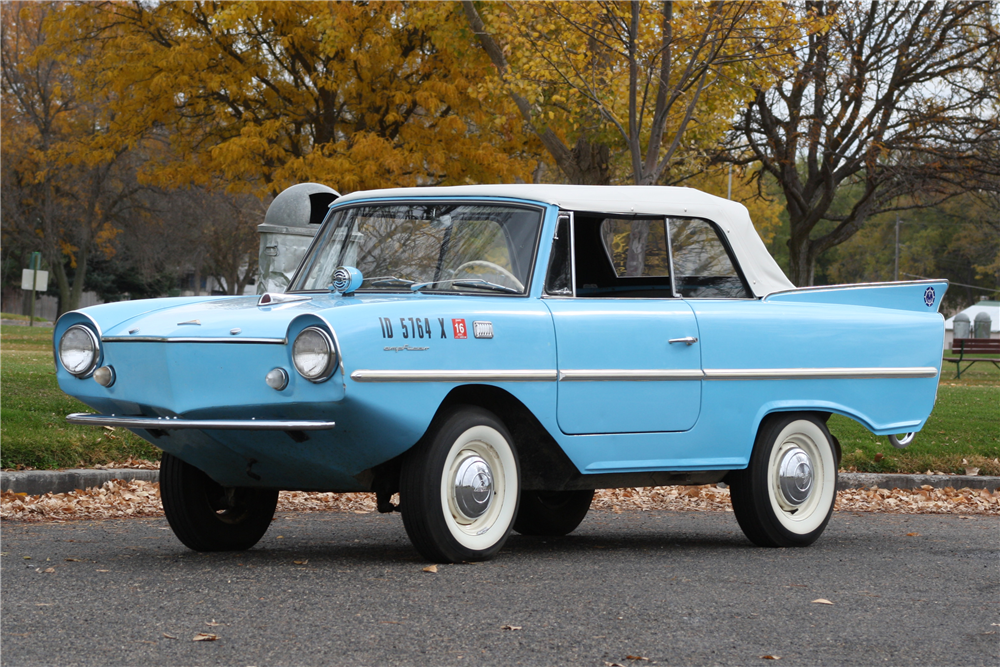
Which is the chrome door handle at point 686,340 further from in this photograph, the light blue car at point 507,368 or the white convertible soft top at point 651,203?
the white convertible soft top at point 651,203

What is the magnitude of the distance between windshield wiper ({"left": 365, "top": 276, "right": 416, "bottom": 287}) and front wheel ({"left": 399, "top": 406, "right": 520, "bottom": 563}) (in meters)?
0.89

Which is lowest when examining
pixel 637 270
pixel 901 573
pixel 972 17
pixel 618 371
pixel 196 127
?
pixel 901 573

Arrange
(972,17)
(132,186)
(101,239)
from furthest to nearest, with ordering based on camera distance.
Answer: (101,239)
(132,186)
(972,17)

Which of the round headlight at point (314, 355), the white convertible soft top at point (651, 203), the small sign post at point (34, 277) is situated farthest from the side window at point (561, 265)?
the small sign post at point (34, 277)

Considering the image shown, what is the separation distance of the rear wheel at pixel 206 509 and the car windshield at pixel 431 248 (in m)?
1.12

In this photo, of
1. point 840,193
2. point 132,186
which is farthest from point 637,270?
point 840,193

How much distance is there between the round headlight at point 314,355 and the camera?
5.20 meters

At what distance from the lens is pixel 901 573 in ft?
20.0

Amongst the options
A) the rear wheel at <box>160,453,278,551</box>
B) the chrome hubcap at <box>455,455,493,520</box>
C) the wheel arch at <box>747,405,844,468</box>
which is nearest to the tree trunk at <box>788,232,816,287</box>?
the wheel arch at <box>747,405,844,468</box>

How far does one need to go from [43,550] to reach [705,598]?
11.2ft

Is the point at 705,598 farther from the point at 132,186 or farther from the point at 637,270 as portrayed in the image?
the point at 132,186

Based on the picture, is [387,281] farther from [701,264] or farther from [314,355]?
[701,264]

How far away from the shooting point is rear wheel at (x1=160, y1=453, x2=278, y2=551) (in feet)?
20.9

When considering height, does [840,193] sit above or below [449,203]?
above
